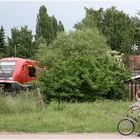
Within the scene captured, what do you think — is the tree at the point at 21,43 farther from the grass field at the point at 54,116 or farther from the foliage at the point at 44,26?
the grass field at the point at 54,116

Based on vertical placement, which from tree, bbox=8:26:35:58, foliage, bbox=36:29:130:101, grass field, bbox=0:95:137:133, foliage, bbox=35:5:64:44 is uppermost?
foliage, bbox=35:5:64:44

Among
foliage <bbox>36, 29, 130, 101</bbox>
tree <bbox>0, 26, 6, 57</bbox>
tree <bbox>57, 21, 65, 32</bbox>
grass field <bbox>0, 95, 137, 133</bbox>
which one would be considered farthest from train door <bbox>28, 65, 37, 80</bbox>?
tree <bbox>57, 21, 65, 32</bbox>

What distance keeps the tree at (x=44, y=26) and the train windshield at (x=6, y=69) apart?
32.1m

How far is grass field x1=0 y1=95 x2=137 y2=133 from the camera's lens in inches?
717

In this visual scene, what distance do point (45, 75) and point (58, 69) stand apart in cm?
92

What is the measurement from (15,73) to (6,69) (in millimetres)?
985

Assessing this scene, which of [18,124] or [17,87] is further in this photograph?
[17,87]

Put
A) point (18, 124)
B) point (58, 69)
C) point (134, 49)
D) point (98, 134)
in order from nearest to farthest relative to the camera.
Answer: point (98, 134), point (18, 124), point (58, 69), point (134, 49)

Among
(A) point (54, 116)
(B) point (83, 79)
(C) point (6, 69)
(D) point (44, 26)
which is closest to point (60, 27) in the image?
(D) point (44, 26)

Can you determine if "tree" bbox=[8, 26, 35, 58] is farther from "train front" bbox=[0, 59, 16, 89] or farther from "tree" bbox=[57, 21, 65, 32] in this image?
"train front" bbox=[0, 59, 16, 89]

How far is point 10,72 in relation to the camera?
35562mm

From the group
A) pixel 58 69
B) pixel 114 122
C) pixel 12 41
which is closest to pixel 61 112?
pixel 114 122

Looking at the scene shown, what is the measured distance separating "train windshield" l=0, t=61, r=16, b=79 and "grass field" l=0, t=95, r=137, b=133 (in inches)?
457

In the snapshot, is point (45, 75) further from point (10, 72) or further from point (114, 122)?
point (114, 122)
